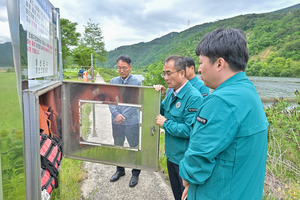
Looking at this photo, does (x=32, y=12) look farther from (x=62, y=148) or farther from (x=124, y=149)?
(x=124, y=149)

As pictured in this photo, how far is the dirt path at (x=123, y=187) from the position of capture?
9.16 feet

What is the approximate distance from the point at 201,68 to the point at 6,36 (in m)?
1.16

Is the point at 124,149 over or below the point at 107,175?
over

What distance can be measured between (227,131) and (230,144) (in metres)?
0.10

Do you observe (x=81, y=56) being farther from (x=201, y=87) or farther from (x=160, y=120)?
(x=160, y=120)

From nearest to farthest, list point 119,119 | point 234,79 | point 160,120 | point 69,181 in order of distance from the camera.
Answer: point 234,79 < point 160,120 < point 119,119 < point 69,181

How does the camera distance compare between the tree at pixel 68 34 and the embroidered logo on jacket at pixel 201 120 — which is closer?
the embroidered logo on jacket at pixel 201 120

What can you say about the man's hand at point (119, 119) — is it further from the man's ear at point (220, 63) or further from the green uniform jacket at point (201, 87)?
the green uniform jacket at point (201, 87)

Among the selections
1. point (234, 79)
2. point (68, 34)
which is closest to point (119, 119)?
point (234, 79)

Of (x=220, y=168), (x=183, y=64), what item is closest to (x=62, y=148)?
(x=183, y=64)

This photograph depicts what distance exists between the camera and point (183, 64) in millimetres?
2055

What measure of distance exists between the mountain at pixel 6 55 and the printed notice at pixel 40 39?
0.26 m

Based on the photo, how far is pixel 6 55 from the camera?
103 centimetres

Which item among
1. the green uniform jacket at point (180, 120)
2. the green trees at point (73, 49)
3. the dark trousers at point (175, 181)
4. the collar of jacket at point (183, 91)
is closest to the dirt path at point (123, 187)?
the dark trousers at point (175, 181)
